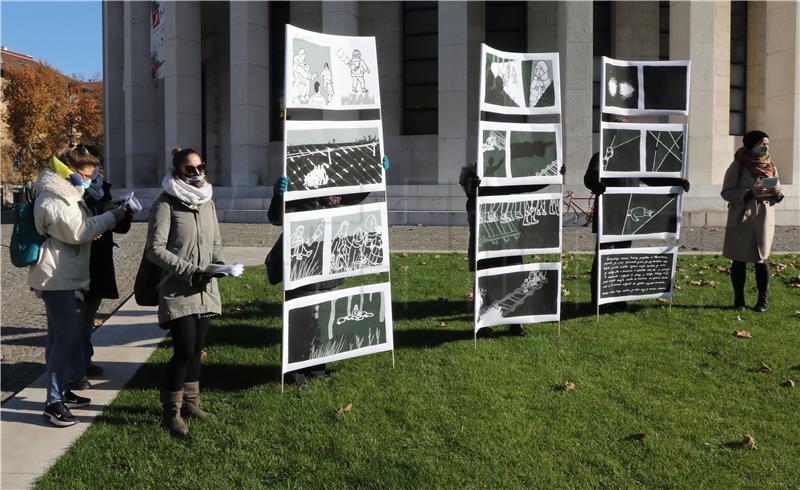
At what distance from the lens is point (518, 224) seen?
22.6 ft

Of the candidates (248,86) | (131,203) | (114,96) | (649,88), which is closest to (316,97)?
(131,203)

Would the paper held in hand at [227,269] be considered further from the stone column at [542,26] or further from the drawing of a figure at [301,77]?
the stone column at [542,26]

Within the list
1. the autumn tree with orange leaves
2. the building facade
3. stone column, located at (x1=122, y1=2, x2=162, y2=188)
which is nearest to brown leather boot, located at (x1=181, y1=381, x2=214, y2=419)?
the building facade

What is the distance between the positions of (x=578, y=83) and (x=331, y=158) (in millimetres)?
15715

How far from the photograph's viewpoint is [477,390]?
5344mm

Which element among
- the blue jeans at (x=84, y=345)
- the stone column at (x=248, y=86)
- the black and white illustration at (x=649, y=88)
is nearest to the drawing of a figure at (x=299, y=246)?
the blue jeans at (x=84, y=345)

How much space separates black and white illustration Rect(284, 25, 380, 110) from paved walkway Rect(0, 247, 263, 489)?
9.70 ft

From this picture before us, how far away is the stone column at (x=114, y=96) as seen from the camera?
3306 centimetres

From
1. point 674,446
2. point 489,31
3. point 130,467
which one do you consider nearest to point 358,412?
point 130,467

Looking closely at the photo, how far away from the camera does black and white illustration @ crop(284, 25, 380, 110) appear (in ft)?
17.4

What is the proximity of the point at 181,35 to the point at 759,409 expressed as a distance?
2432cm

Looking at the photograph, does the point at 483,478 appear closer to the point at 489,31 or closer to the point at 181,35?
the point at 489,31

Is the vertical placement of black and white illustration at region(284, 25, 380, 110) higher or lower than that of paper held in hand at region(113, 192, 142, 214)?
higher

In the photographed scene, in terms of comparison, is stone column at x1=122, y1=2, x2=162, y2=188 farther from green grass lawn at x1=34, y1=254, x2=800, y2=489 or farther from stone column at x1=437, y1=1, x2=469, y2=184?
green grass lawn at x1=34, y1=254, x2=800, y2=489
